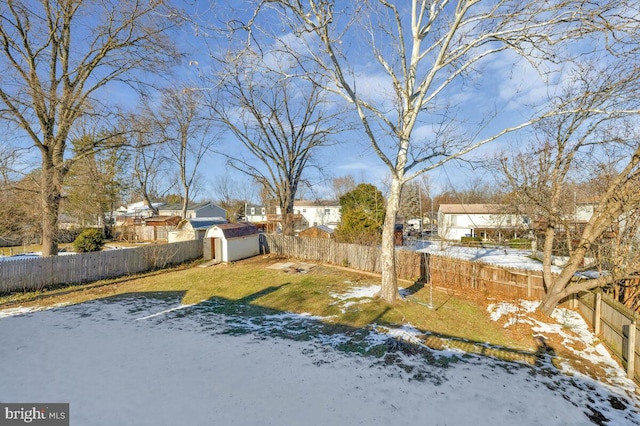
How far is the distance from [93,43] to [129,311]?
11.4 meters

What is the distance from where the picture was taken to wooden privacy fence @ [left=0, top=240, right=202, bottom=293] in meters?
9.71

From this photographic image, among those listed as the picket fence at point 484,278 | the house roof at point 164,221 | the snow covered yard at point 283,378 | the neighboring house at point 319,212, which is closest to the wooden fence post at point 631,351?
the picket fence at point 484,278

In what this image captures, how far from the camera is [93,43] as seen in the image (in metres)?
11.6

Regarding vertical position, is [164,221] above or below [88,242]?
above

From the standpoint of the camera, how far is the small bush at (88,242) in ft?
55.6

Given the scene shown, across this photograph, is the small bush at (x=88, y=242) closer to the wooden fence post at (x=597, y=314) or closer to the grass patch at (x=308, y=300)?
the grass patch at (x=308, y=300)

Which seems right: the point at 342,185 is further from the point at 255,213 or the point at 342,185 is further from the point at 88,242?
the point at 88,242

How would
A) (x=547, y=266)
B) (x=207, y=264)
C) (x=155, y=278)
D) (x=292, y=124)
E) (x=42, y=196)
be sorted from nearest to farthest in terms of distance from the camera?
(x=547, y=266), (x=42, y=196), (x=155, y=278), (x=207, y=264), (x=292, y=124)

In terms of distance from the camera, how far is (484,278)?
979cm

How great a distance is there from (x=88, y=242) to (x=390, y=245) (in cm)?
1867

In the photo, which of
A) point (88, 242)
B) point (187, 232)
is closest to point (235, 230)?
point (187, 232)

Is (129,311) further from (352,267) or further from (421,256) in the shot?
(421,256)

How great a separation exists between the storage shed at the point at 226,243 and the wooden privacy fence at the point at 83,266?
135 centimetres

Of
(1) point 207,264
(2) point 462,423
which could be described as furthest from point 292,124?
(2) point 462,423
